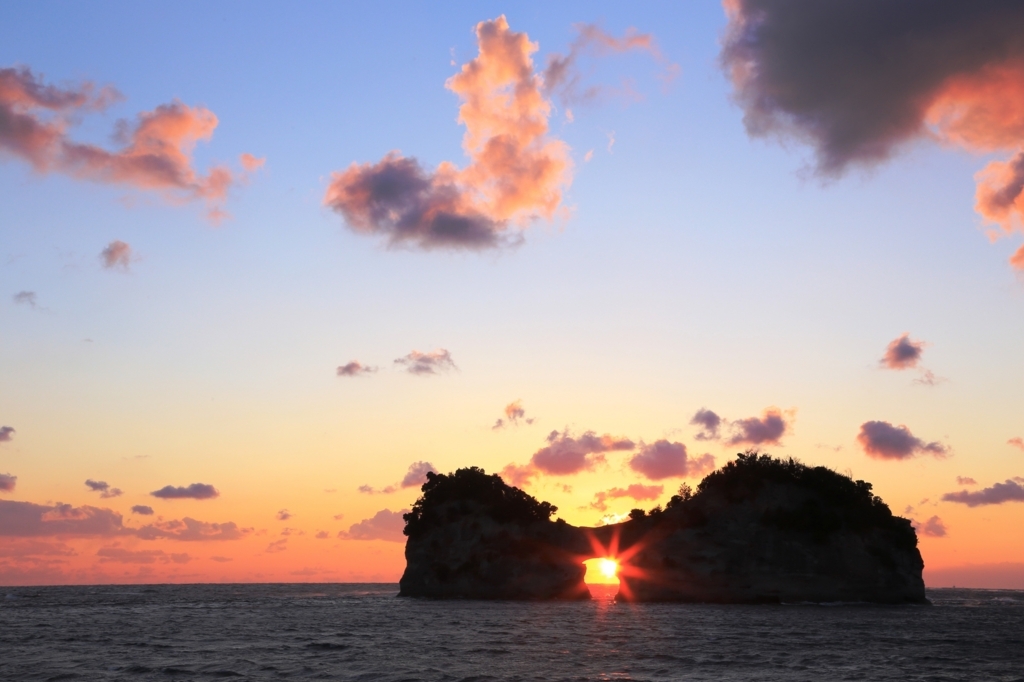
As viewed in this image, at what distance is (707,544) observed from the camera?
9419 centimetres

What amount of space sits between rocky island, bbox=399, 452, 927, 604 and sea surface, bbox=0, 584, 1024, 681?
418 inches

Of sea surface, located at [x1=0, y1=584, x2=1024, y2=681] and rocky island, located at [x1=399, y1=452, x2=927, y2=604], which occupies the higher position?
rocky island, located at [x1=399, y1=452, x2=927, y2=604]

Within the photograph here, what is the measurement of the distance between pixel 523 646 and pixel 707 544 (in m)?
49.5

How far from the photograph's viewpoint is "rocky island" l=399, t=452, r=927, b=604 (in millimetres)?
92688

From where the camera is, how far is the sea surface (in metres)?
39.9

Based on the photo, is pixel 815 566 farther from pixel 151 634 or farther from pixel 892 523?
pixel 151 634

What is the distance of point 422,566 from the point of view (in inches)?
4385

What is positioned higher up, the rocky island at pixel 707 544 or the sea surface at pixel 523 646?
the rocky island at pixel 707 544

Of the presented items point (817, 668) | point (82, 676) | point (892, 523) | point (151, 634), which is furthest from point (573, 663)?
point (892, 523)

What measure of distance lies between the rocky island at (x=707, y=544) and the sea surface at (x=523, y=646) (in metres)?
10.6

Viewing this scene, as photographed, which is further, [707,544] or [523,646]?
[707,544]

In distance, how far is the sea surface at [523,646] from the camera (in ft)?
131

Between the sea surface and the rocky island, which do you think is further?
the rocky island

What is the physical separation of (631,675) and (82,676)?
24873mm
